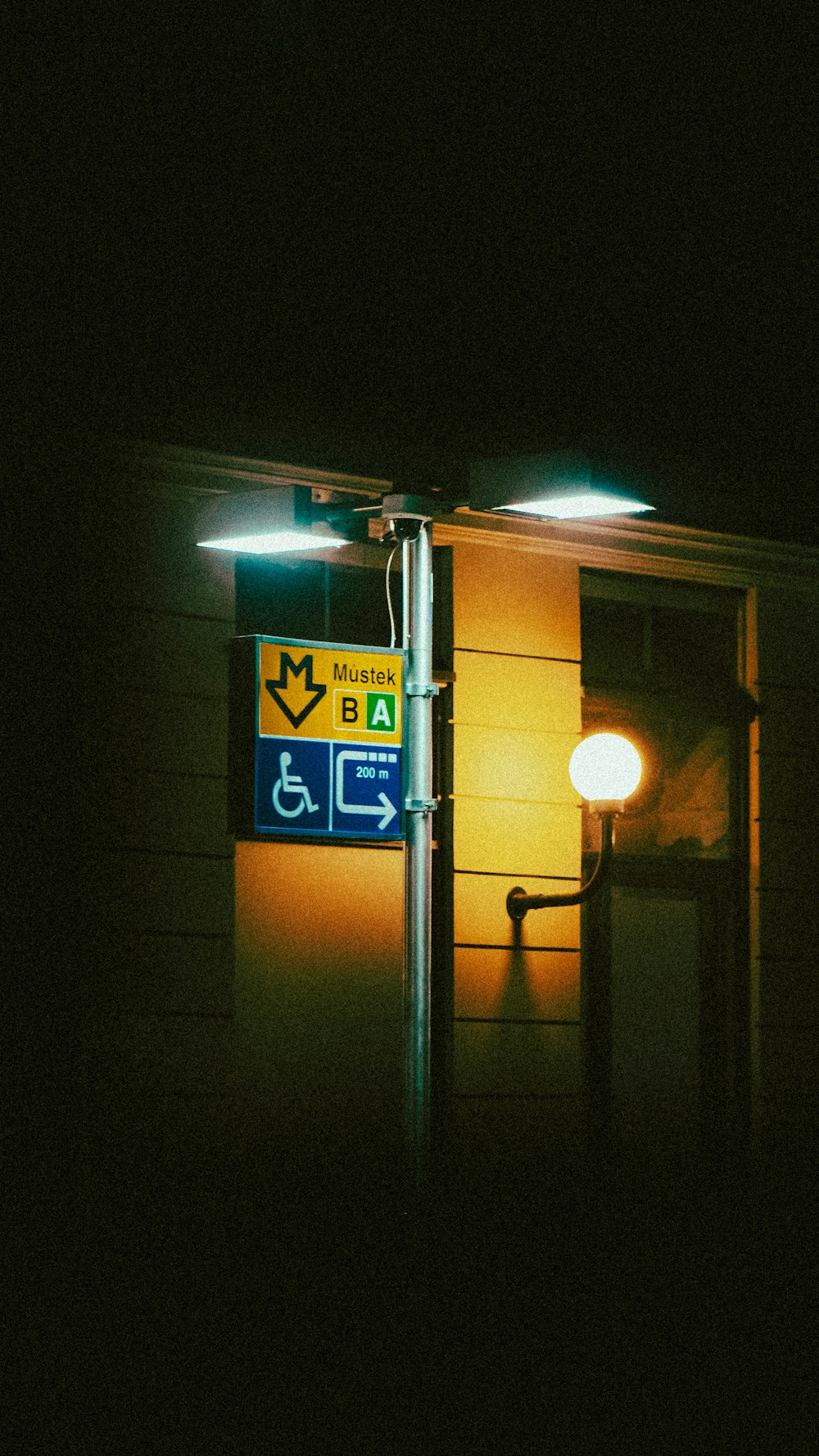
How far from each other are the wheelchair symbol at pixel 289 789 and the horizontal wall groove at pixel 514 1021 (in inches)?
108

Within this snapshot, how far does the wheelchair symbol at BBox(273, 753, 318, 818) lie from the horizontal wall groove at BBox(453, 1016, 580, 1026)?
274 cm

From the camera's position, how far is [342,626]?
9508 millimetres

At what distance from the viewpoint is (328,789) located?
23.4 feet

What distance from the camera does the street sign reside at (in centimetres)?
701

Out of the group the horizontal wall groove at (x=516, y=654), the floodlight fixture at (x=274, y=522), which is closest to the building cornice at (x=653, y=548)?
the horizontal wall groove at (x=516, y=654)

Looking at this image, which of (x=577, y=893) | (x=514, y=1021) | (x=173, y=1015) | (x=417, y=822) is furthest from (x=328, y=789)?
(x=514, y=1021)

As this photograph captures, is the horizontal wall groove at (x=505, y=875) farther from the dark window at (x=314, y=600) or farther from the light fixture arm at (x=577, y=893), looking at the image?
the dark window at (x=314, y=600)

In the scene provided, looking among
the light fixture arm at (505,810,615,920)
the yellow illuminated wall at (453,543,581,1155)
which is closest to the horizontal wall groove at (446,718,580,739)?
the yellow illuminated wall at (453,543,581,1155)

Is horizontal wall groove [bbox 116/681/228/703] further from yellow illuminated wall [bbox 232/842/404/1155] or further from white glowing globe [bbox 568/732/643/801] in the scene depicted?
white glowing globe [bbox 568/732/643/801]

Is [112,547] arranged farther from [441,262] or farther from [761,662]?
[761,662]

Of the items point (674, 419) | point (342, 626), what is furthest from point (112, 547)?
point (674, 419)

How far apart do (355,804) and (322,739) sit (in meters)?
0.29

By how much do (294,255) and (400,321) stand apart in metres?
0.71

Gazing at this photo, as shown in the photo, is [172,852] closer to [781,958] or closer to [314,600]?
[314,600]
